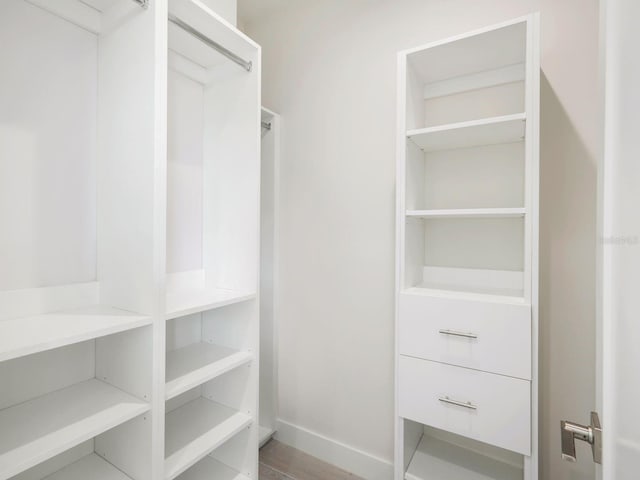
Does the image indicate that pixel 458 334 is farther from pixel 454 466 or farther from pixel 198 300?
pixel 198 300

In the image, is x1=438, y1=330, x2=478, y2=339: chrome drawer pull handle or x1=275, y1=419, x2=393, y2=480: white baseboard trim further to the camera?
x1=275, y1=419, x2=393, y2=480: white baseboard trim

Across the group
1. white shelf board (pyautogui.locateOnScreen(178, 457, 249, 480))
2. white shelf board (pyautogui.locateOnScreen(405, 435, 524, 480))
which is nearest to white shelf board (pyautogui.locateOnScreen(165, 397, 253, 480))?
white shelf board (pyautogui.locateOnScreen(178, 457, 249, 480))

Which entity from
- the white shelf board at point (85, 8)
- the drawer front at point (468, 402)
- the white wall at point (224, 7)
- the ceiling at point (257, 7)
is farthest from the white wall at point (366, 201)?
the white shelf board at point (85, 8)

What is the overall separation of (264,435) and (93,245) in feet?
5.21

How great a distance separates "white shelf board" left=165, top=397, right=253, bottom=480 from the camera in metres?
1.19

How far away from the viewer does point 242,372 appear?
4.92 ft

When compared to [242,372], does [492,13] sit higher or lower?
higher

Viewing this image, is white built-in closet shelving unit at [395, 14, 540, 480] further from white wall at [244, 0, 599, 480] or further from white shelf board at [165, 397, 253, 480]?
white shelf board at [165, 397, 253, 480]

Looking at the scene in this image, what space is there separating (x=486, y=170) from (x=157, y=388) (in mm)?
1658

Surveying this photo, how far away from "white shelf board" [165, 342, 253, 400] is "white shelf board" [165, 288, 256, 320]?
254 millimetres

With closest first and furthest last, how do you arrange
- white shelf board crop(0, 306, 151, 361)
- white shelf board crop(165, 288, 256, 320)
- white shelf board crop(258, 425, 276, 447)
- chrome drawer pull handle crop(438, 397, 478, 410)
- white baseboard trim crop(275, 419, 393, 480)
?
white shelf board crop(0, 306, 151, 361) < white shelf board crop(165, 288, 256, 320) < chrome drawer pull handle crop(438, 397, 478, 410) < white baseboard trim crop(275, 419, 393, 480) < white shelf board crop(258, 425, 276, 447)

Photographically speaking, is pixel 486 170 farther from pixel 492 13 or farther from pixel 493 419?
pixel 493 419

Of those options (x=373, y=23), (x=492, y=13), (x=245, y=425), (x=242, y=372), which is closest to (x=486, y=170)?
(x=492, y=13)

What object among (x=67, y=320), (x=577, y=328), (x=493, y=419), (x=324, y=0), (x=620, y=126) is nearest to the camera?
(x=620, y=126)
